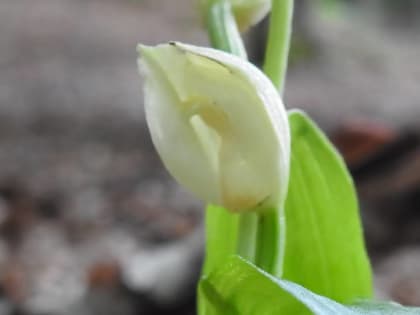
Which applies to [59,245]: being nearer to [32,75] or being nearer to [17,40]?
[32,75]

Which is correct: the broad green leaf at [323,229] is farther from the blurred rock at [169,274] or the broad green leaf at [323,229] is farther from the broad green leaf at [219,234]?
the blurred rock at [169,274]

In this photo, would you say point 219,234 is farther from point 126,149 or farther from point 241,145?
point 126,149

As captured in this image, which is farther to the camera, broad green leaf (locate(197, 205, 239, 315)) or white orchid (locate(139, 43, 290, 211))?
broad green leaf (locate(197, 205, 239, 315))

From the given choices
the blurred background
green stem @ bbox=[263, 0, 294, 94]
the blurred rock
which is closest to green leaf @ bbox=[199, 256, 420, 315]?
green stem @ bbox=[263, 0, 294, 94]

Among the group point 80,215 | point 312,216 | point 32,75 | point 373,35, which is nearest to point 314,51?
point 373,35

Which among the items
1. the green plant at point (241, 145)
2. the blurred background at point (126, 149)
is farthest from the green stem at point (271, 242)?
the blurred background at point (126, 149)

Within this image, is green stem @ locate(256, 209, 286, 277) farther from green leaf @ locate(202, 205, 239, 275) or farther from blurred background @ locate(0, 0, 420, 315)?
blurred background @ locate(0, 0, 420, 315)

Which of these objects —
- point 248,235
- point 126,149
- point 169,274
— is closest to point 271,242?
point 248,235
